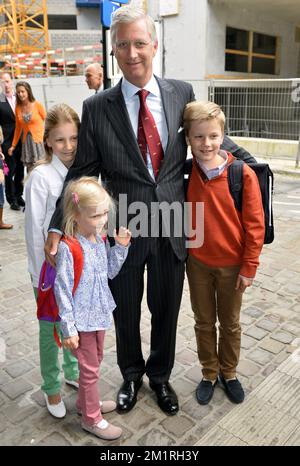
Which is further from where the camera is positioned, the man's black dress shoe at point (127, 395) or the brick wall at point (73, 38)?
the brick wall at point (73, 38)

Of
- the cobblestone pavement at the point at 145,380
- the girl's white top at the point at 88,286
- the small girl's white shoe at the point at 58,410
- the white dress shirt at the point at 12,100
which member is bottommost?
the cobblestone pavement at the point at 145,380

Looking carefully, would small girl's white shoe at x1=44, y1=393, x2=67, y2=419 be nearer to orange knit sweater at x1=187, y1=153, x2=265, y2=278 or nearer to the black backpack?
orange knit sweater at x1=187, y1=153, x2=265, y2=278

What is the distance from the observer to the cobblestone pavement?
91.7 inches

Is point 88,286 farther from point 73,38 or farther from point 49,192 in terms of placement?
point 73,38

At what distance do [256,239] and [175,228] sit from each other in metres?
0.44

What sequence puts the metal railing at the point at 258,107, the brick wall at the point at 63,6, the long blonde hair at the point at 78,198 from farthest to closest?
the brick wall at the point at 63,6, the metal railing at the point at 258,107, the long blonde hair at the point at 78,198

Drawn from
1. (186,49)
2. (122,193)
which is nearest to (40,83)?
(186,49)

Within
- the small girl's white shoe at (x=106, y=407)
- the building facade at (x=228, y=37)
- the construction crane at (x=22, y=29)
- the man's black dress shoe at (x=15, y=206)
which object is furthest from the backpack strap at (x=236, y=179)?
the construction crane at (x=22, y=29)

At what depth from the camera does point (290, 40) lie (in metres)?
15.3

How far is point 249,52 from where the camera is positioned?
13.7 meters

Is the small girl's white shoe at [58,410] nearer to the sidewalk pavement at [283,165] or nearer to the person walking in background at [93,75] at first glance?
the person walking in background at [93,75]

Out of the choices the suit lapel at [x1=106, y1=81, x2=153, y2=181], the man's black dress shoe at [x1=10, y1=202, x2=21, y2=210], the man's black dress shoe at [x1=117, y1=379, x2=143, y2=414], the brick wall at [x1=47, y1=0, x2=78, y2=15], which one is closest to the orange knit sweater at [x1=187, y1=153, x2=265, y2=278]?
the suit lapel at [x1=106, y1=81, x2=153, y2=181]

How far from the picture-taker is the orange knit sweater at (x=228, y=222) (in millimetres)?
2266

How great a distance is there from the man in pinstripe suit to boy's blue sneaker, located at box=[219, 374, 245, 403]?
35 cm
